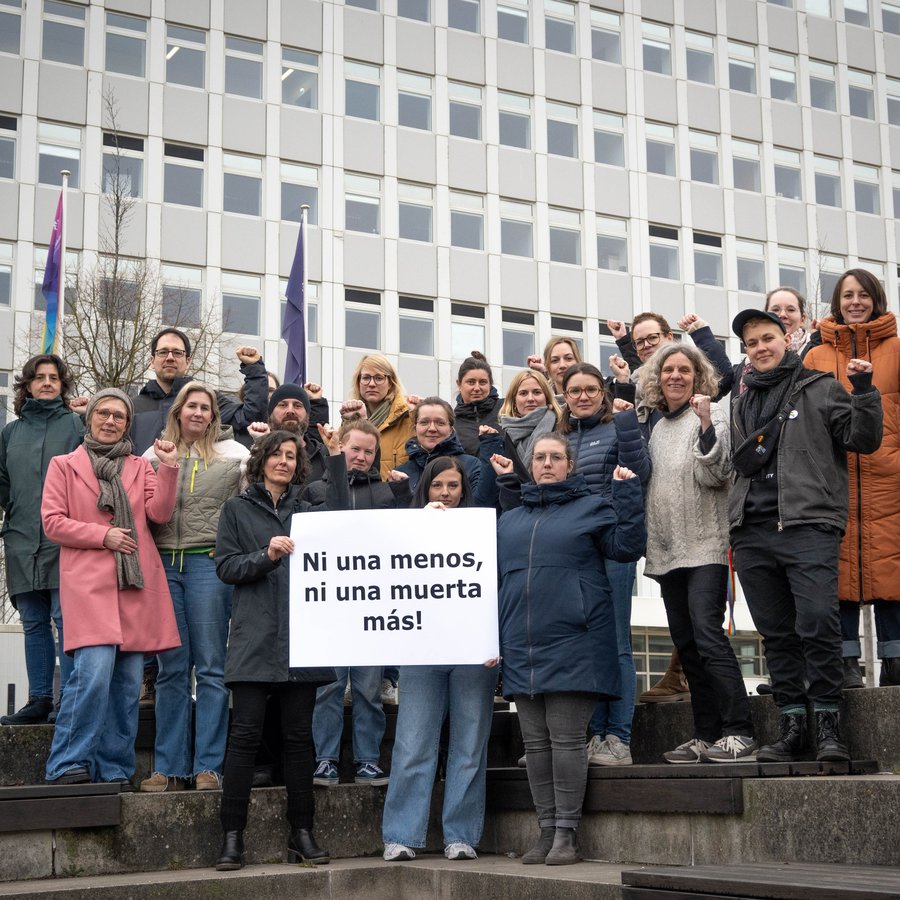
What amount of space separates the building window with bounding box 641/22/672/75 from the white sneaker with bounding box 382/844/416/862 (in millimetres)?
38154

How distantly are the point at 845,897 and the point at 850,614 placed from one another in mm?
2778

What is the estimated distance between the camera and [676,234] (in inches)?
1661

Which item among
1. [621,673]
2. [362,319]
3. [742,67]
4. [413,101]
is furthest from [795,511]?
[742,67]

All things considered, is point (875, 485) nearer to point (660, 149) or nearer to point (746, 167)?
point (660, 149)

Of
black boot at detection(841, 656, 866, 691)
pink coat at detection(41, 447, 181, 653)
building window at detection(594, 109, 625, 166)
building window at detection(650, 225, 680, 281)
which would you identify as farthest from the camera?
building window at detection(594, 109, 625, 166)

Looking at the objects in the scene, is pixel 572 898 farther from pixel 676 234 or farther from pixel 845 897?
pixel 676 234

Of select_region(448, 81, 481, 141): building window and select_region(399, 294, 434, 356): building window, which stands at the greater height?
select_region(448, 81, 481, 141): building window

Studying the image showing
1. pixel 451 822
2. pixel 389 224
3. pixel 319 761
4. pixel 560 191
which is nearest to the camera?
pixel 451 822

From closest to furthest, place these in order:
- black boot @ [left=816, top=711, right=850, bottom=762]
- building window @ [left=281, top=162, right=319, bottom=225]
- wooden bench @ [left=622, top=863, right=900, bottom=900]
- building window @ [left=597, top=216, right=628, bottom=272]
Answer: wooden bench @ [left=622, top=863, right=900, bottom=900] → black boot @ [left=816, top=711, right=850, bottom=762] → building window @ [left=281, top=162, right=319, bottom=225] → building window @ [left=597, top=216, right=628, bottom=272]

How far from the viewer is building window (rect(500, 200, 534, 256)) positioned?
39562mm

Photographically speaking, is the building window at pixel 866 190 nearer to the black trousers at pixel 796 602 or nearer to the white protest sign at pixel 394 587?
the white protest sign at pixel 394 587

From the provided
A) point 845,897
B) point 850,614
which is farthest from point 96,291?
point 845,897

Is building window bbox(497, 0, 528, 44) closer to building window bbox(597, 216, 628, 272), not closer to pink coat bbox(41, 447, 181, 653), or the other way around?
building window bbox(597, 216, 628, 272)

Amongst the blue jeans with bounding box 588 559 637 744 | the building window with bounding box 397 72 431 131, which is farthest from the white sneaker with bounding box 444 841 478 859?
the building window with bounding box 397 72 431 131
